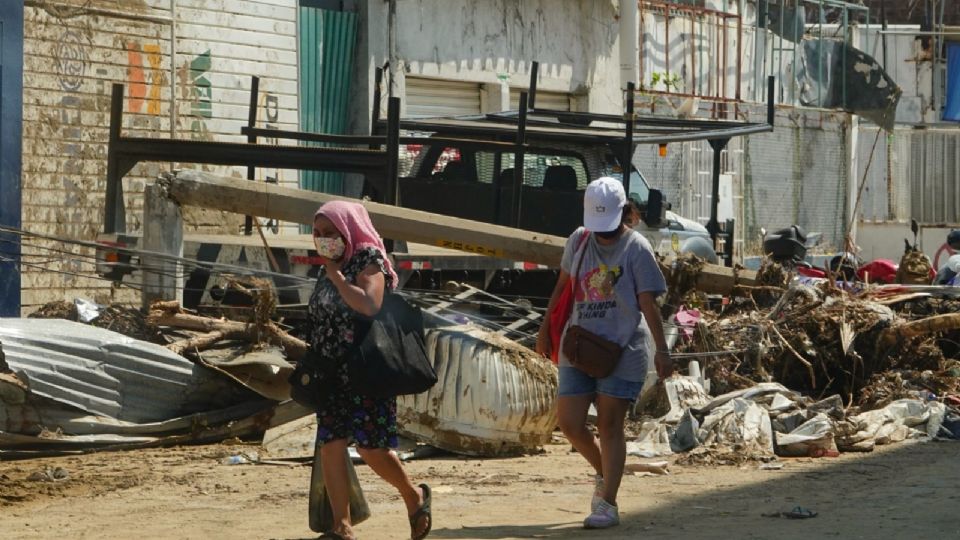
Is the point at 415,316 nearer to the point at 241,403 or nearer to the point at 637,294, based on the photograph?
the point at 637,294

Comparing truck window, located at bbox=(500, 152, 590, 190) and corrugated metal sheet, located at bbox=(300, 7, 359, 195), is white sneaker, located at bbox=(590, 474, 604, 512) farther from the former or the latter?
corrugated metal sheet, located at bbox=(300, 7, 359, 195)

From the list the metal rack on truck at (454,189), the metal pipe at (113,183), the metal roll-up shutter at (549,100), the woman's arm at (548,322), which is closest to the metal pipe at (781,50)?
the metal roll-up shutter at (549,100)

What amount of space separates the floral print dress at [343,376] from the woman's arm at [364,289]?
0.04 m

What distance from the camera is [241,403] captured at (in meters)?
9.76

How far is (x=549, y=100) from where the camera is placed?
22156mm

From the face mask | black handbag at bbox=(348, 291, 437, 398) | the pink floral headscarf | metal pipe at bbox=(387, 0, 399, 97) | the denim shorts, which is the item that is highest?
metal pipe at bbox=(387, 0, 399, 97)

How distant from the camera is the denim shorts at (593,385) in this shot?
22.8ft

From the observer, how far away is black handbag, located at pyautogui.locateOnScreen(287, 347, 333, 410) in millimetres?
6284

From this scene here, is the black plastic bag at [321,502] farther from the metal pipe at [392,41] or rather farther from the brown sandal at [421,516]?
the metal pipe at [392,41]

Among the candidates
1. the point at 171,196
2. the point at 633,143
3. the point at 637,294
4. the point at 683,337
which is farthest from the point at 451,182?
the point at 637,294

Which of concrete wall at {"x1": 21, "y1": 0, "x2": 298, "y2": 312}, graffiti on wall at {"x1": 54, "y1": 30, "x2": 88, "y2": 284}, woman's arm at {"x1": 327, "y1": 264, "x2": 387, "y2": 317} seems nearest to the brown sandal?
woman's arm at {"x1": 327, "y1": 264, "x2": 387, "y2": 317}

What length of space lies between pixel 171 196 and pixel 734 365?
4129 mm

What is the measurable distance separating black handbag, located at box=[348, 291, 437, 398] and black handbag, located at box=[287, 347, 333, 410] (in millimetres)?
111

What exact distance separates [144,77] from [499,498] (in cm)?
997
